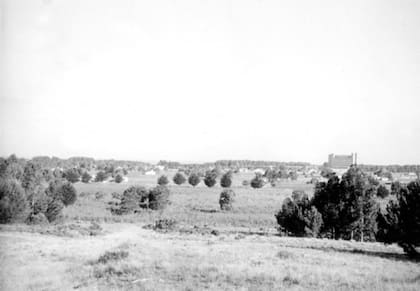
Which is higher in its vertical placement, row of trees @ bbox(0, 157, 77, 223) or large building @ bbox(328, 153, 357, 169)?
large building @ bbox(328, 153, 357, 169)

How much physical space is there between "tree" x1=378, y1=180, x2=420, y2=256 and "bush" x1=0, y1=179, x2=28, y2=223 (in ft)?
104

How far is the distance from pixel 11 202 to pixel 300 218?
28.2m

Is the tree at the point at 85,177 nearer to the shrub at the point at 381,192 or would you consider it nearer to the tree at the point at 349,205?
the shrub at the point at 381,192

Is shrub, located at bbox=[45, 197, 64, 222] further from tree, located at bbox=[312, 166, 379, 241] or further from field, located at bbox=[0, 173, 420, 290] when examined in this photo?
tree, located at bbox=[312, 166, 379, 241]

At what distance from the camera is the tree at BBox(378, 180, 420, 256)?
23.0m

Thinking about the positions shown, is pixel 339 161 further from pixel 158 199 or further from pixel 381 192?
pixel 158 199

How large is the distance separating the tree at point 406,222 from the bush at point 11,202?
3163cm

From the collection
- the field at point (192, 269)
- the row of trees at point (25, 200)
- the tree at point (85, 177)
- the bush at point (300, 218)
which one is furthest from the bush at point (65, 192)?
the tree at point (85, 177)

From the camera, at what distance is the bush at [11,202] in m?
32.3

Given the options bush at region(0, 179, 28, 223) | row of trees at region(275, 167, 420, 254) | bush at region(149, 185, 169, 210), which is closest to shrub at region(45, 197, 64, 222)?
bush at region(0, 179, 28, 223)

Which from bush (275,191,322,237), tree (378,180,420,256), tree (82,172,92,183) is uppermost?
tree (378,180,420,256)

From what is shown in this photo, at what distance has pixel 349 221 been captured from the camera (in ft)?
107

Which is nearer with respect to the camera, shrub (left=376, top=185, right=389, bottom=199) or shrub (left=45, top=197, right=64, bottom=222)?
shrub (left=45, top=197, right=64, bottom=222)

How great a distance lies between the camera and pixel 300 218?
117 feet
